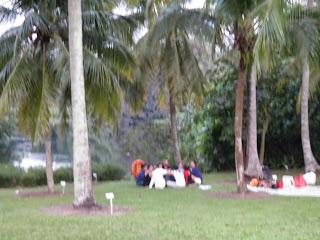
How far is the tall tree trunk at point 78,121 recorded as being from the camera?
510 inches

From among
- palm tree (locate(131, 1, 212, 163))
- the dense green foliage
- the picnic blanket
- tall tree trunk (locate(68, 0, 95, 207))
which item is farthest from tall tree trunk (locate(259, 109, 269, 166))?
tall tree trunk (locate(68, 0, 95, 207))

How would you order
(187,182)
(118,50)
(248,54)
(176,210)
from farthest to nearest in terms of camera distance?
(187,182)
(118,50)
(248,54)
(176,210)

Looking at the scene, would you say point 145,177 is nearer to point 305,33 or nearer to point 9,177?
point 9,177

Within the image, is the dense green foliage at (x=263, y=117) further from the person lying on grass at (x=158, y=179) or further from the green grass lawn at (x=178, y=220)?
the green grass lawn at (x=178, y=220)

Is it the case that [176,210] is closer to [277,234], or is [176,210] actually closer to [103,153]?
[277,234]

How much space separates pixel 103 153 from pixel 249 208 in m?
21.9

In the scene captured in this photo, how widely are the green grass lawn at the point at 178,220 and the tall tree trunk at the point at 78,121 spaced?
1.03 meters

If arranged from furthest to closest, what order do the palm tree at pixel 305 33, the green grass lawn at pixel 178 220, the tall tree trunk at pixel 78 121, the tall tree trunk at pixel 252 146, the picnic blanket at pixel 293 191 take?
1. the tall tree trunk at pixel 252 146
2. the picnic blanket at pixel 293 191
3. the palm tree at pixel 305 33
4. the tall tree trunk at pixel 78 121
5. the green grass lawn at pixel 178 220

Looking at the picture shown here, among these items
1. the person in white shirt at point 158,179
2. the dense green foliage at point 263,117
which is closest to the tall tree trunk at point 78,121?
the person in white shirt at point 158,179

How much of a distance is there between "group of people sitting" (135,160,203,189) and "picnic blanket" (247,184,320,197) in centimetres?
280

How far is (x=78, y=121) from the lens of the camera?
12.9 metres

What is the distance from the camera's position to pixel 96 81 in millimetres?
15453

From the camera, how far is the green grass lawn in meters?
9.47

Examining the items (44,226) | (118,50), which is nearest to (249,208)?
(44,226)
